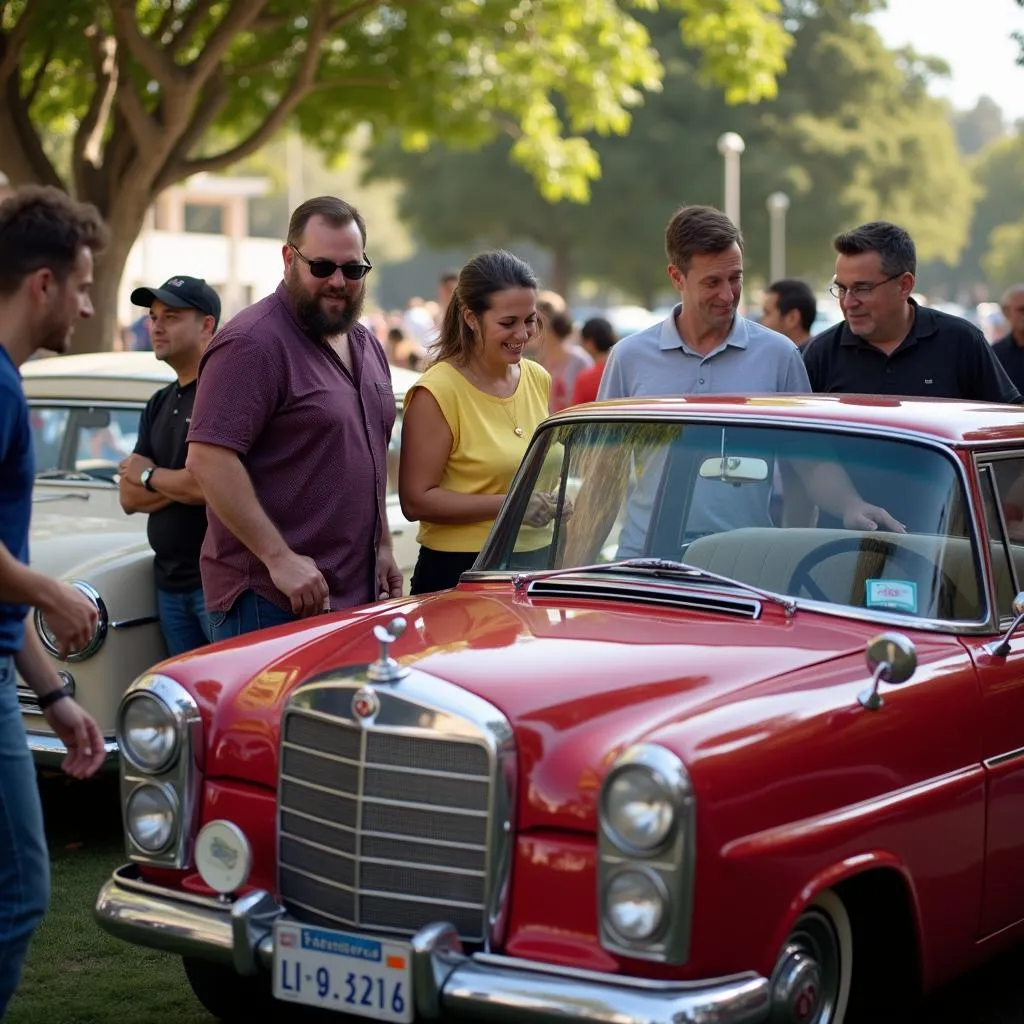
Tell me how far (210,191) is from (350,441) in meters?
34.6

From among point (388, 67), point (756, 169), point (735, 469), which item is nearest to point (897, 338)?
point (735, 469)

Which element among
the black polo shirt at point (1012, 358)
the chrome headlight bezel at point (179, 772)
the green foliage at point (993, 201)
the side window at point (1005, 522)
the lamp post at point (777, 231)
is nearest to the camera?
the chrome headlight bezel at point (179, 772)

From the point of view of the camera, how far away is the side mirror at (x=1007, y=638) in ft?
14.8

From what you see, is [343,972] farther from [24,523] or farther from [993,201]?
[993,201]

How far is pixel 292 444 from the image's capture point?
525cm

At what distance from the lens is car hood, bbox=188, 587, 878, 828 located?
372cm

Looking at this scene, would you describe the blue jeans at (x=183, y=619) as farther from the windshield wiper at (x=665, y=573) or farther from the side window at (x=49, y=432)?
the windshield wiper at (x=665, y=573)

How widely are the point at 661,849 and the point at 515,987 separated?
0.42 m

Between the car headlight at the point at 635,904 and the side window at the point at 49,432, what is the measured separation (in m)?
4.90

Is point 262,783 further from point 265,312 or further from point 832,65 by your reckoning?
point 832,65

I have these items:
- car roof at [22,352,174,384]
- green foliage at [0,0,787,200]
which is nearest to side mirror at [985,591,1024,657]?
car roof at [22,352,174,384]

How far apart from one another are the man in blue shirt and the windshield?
167 centimetres

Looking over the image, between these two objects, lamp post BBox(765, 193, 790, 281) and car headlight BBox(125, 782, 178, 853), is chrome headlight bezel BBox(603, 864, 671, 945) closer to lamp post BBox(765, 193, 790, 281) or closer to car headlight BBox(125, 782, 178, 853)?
car headlight BBox(125, 782, 178, 853)

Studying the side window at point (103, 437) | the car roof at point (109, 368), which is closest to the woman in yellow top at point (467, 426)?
the car roof at point (109, 368)
